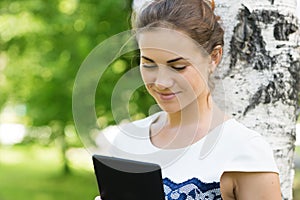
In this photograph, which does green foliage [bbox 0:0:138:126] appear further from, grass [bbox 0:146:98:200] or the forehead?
the forehead

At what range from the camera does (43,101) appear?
7078 millimetres

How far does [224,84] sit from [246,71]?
0.25ft

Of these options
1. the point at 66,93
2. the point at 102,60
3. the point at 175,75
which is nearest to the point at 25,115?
the point at 66,93

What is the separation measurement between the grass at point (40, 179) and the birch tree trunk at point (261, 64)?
677 centimetres

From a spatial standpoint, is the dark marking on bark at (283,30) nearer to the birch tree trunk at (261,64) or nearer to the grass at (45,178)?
the birch tree trunk at (261,64)

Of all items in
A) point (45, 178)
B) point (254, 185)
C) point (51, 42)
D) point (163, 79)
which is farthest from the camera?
point (45, 178)

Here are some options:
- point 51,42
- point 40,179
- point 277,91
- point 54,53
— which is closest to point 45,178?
point 40,179

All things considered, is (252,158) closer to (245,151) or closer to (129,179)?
(245,151)

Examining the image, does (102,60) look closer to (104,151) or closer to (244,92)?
(104,151)

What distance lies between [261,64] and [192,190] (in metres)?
0.54

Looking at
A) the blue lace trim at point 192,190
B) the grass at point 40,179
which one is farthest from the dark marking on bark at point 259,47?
the grass at point 40,179

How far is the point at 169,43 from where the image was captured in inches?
57.5

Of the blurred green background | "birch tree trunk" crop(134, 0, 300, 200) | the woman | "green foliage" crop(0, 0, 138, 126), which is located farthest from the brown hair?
"green foliage" crop(0, 0, 138, 126)

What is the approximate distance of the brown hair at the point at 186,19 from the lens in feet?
4.95
